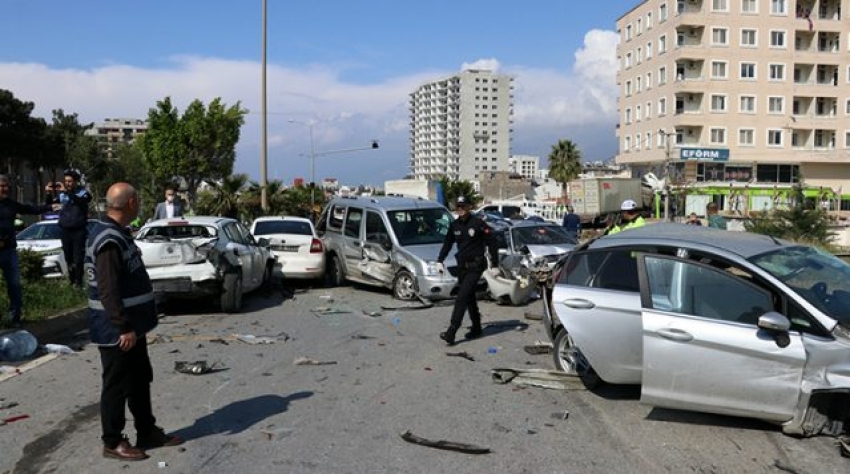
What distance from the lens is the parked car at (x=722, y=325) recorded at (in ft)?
16.9

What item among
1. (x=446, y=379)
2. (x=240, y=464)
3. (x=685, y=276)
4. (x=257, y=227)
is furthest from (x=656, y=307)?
(x=257, y=227)

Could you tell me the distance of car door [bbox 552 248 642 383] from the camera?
599cm

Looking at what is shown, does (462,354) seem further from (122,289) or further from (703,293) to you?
(122,289)

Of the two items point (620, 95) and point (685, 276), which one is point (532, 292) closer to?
point (685, 276)

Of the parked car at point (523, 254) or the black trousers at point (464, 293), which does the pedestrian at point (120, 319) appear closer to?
the black trousers at point (464, 293)

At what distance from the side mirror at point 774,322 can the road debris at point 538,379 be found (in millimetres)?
2120

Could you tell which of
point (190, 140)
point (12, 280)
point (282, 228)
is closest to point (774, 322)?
point (12, 280)

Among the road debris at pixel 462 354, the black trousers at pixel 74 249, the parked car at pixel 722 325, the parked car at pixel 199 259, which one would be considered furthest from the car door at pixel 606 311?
the black trousers at pixel 74 249

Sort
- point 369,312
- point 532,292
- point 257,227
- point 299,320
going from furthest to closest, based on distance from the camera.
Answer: point 257,227
point 532,292
point 369,312
point 299,320

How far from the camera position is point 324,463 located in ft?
16.3

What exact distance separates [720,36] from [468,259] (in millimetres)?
65514

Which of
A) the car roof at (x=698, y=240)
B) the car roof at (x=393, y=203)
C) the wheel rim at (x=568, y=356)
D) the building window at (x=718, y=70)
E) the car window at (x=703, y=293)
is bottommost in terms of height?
the wheel rim at (x=568, y=356)

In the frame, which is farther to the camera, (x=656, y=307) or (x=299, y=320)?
(x=299, y=320)

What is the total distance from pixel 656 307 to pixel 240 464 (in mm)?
3317
